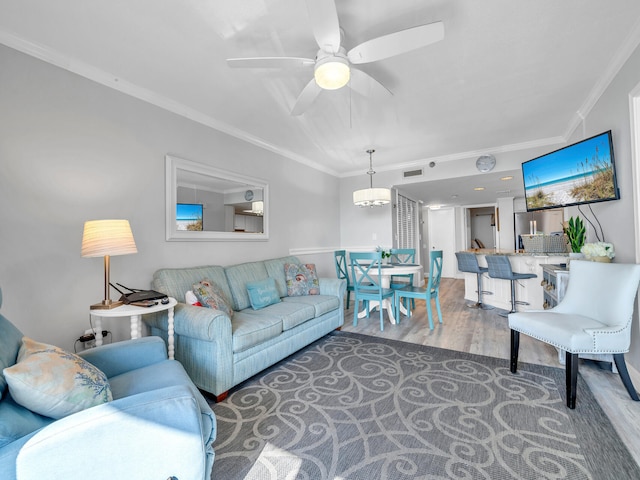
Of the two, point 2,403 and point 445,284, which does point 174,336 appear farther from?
point 445,284

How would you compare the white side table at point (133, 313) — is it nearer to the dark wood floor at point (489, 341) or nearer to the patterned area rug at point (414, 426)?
the patterned area rug at point (414, 426)

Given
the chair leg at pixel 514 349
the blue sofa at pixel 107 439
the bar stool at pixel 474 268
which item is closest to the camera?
the blue sofa at pixel 107 439

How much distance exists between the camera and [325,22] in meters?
1.53

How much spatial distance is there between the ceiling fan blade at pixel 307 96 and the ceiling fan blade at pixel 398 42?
38 cm

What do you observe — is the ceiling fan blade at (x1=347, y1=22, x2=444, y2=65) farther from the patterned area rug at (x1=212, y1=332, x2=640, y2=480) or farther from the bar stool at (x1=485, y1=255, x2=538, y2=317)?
the bar stool at (x1=485, y1=255, x2=538, y2=317)

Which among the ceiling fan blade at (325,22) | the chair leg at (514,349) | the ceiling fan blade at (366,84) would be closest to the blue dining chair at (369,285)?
the chair leg at (514,349)

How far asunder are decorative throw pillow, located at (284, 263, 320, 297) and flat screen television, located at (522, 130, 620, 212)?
2946 mm

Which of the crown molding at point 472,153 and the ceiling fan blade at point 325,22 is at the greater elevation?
the crown molding at point 472,153

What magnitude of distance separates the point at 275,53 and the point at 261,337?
2293 mm

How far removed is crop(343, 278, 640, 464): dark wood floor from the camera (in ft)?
6.07

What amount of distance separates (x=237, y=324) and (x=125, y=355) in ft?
2.96

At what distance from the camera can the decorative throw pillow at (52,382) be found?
3.09ft

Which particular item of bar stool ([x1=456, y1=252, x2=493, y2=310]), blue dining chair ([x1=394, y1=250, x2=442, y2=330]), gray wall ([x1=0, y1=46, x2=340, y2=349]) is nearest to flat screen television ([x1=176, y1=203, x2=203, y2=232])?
gray wall ([x1=0, y1=46, x2=340, y2=349])

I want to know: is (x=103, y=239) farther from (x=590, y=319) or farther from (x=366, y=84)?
(x=590, y=319)
